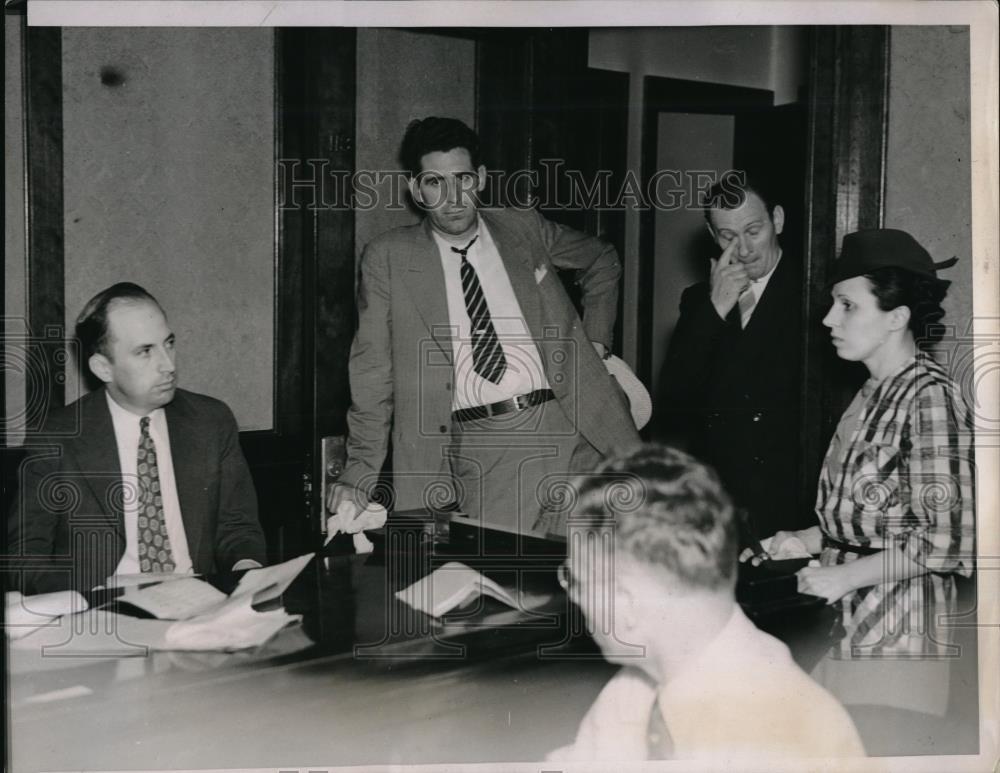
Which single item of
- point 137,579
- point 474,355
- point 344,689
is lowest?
point 344,689

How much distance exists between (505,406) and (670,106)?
0.54 m

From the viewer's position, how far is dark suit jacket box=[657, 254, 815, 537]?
5.16 ft

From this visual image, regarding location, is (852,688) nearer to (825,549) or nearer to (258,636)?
(825,549)

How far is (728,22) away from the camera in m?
1.52

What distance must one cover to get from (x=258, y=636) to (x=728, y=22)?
117cm

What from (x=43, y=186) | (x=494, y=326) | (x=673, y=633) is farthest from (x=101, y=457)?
(x=673, y=633)

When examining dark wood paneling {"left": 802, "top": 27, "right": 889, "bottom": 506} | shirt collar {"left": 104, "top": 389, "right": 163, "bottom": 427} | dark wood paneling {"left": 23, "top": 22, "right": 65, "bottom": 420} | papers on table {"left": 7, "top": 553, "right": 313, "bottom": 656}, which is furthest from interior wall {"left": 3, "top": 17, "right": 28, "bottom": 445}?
dark wood paneling {"left": 802, "top": 27, "right": 889, "bottom": 506}

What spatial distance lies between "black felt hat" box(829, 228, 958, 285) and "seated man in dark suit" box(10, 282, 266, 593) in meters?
1.05

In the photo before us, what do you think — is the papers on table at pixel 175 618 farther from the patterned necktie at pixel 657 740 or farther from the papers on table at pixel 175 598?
the patterned necktie at pixel 657 740

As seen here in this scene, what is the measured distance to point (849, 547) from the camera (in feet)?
5.11

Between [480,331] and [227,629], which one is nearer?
[227,629]

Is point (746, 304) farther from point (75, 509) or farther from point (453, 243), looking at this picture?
point (75, 509)

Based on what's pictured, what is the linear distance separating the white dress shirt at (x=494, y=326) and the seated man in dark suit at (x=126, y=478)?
400 millimetres

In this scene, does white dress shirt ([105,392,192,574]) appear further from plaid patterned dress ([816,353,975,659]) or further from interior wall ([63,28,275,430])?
plaid patterned dress ([816,353,975,659])
